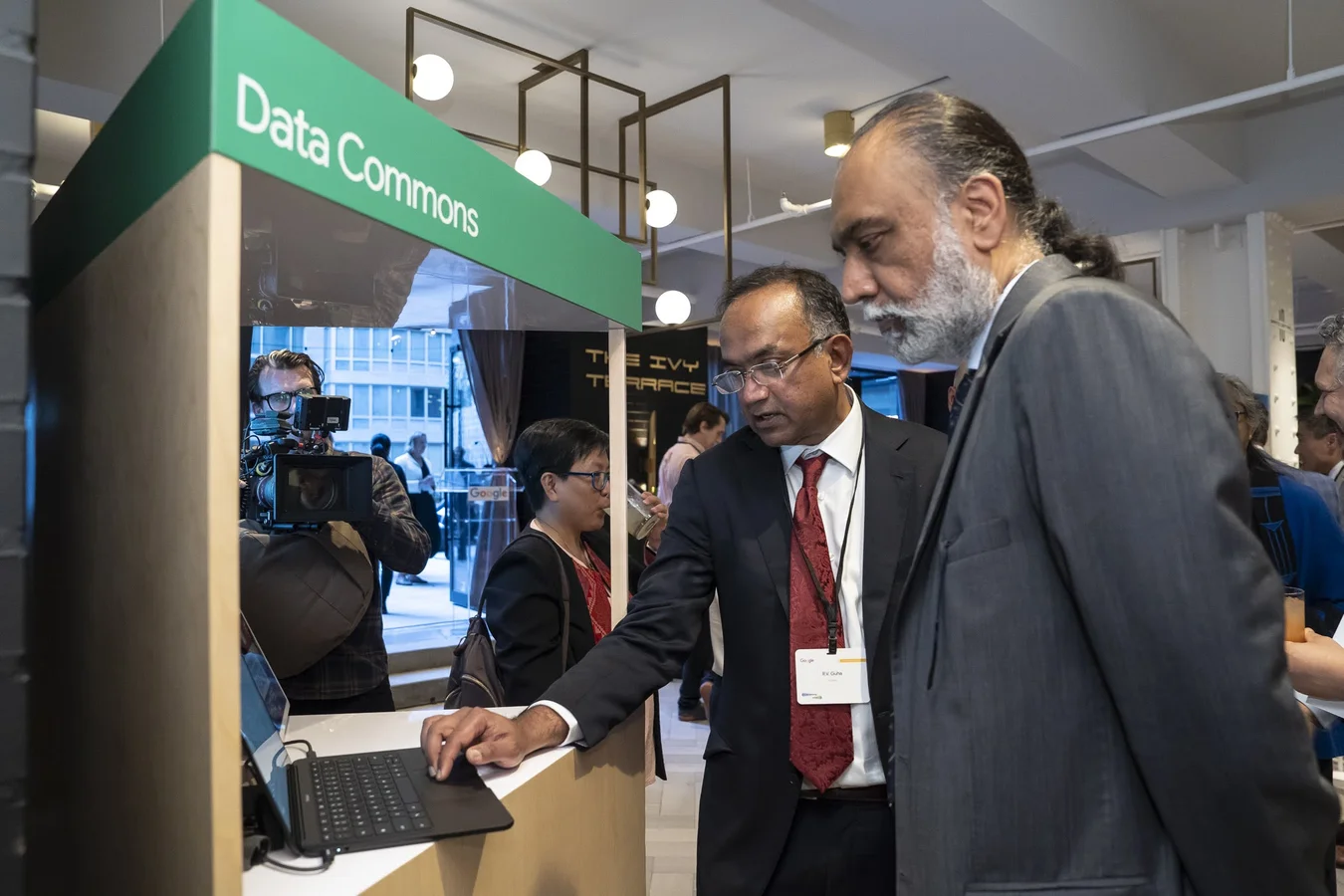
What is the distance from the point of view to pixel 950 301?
105cm

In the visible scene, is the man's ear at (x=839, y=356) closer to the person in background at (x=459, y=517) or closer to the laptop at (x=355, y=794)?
the laptop at (x=355, y=794)

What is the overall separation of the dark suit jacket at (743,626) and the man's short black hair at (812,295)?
0.19 meters

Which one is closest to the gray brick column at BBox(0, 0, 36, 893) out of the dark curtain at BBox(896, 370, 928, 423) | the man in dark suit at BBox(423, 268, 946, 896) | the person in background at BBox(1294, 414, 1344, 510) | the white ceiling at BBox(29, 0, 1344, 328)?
the man in dark suit at BBox(423, 268, 946, 896)

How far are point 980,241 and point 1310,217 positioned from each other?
21.7 feet

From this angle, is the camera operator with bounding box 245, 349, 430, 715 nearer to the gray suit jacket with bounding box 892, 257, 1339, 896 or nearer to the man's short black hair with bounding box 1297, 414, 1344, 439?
the gray suit jacket with bounding box 892, 257, 1339, 896

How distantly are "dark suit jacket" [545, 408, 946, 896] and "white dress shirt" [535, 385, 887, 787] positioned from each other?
3 cm

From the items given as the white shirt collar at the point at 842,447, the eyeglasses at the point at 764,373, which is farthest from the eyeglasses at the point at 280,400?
the white shirt collar at the point at 842,447

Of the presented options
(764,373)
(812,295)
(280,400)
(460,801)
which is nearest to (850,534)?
(764,373)

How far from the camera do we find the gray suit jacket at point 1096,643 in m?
0.77

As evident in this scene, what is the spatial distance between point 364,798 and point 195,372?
A: 569 millimetres

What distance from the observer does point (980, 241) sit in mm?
1047

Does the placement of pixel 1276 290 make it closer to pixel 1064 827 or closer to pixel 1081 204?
pixel 1081 204

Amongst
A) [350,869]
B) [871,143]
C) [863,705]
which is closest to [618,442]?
[863,705]

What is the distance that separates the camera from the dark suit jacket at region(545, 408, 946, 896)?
1405mm
